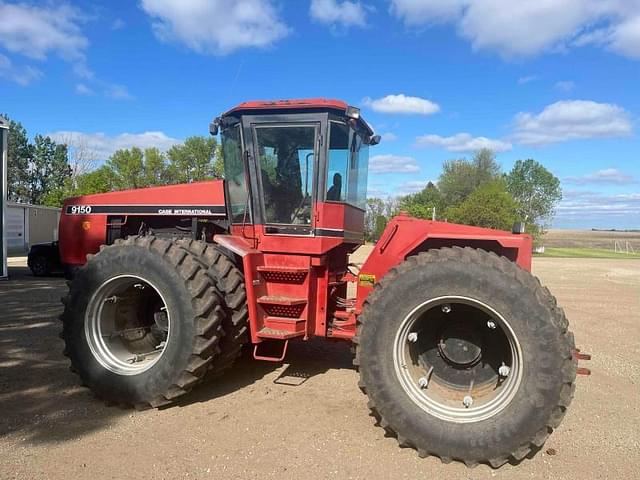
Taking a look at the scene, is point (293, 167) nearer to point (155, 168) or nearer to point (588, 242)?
point (155, 168)

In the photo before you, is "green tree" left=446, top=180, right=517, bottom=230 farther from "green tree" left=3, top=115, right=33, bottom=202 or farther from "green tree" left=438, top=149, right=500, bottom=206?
"green tree" left=3, top=115, right=33, bottom=202

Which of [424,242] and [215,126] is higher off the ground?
[215,126]

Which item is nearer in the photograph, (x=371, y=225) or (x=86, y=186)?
(x=371, y=225)

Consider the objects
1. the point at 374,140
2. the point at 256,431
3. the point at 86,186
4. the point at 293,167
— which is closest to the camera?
the point at 256,431

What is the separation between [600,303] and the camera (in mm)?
12266

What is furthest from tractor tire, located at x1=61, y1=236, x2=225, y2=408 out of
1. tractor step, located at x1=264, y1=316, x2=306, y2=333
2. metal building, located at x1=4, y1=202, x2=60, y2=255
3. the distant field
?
the distant field

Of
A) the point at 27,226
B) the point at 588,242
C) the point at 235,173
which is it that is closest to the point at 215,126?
the point at 235,173

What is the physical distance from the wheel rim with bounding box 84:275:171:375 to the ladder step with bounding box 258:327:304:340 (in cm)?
82

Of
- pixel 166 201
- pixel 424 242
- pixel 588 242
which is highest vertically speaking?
pixel 166 201

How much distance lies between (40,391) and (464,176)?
66144 mm

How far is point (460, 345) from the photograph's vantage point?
4090mm

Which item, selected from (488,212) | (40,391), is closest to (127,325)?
(40,391)

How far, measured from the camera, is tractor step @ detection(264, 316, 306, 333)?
4.67m

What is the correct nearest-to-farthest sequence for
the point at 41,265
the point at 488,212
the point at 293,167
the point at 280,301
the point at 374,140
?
the point at 280,301 < the point at 293,167 < the point at 374,140 < the point at 41,265 < the point at 488,212
